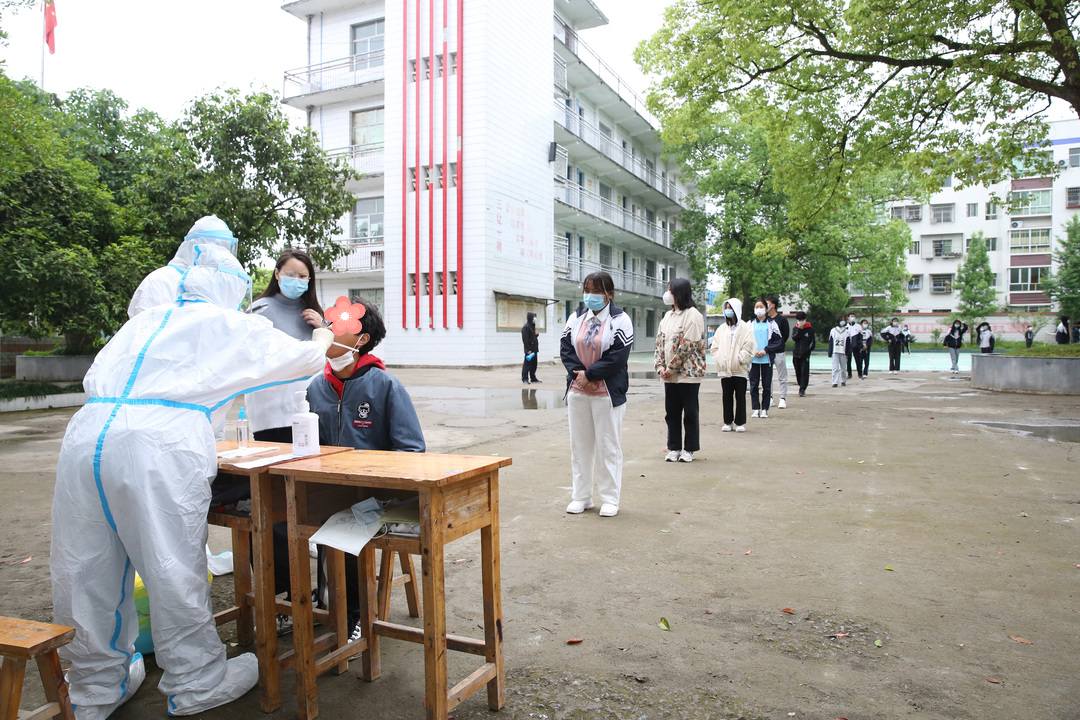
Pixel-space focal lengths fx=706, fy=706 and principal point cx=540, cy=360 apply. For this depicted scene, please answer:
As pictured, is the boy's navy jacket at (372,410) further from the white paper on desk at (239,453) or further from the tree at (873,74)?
the tree at (873,74)

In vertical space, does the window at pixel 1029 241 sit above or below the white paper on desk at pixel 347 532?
above

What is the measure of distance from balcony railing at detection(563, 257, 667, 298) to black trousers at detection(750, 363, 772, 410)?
18538 millimetres

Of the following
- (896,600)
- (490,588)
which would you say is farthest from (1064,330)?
(490,588)

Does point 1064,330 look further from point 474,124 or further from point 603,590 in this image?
point 603,590

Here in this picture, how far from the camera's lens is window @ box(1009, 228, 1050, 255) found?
57062 mm

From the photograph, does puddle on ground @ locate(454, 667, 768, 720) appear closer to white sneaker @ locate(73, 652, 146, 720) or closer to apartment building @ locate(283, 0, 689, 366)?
white sneaker @ locate(73, 652, 146, 720)

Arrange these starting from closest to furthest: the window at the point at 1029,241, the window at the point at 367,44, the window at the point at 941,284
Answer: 1. the window at the point at 367,44
2. the window at the point at 1029,241
3. the window at the point at 941,284

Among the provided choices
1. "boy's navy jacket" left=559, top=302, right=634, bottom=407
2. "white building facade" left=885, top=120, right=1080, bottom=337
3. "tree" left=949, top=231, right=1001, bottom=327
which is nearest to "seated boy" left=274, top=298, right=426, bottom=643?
"boy's navy jacket" left=559, top=302, right=634, bottom=407

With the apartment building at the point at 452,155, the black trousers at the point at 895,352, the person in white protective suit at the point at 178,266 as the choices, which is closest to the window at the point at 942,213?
the apartment building at the point at 452,155

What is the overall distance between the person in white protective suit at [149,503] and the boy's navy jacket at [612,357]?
9.70 feet

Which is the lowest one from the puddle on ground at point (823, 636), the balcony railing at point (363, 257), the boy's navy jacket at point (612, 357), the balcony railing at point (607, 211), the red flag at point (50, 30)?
the puddle on ground at point (823, 636)

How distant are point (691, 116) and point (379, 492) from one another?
587 inches

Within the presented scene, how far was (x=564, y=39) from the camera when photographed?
32625mm

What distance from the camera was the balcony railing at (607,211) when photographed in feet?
105
